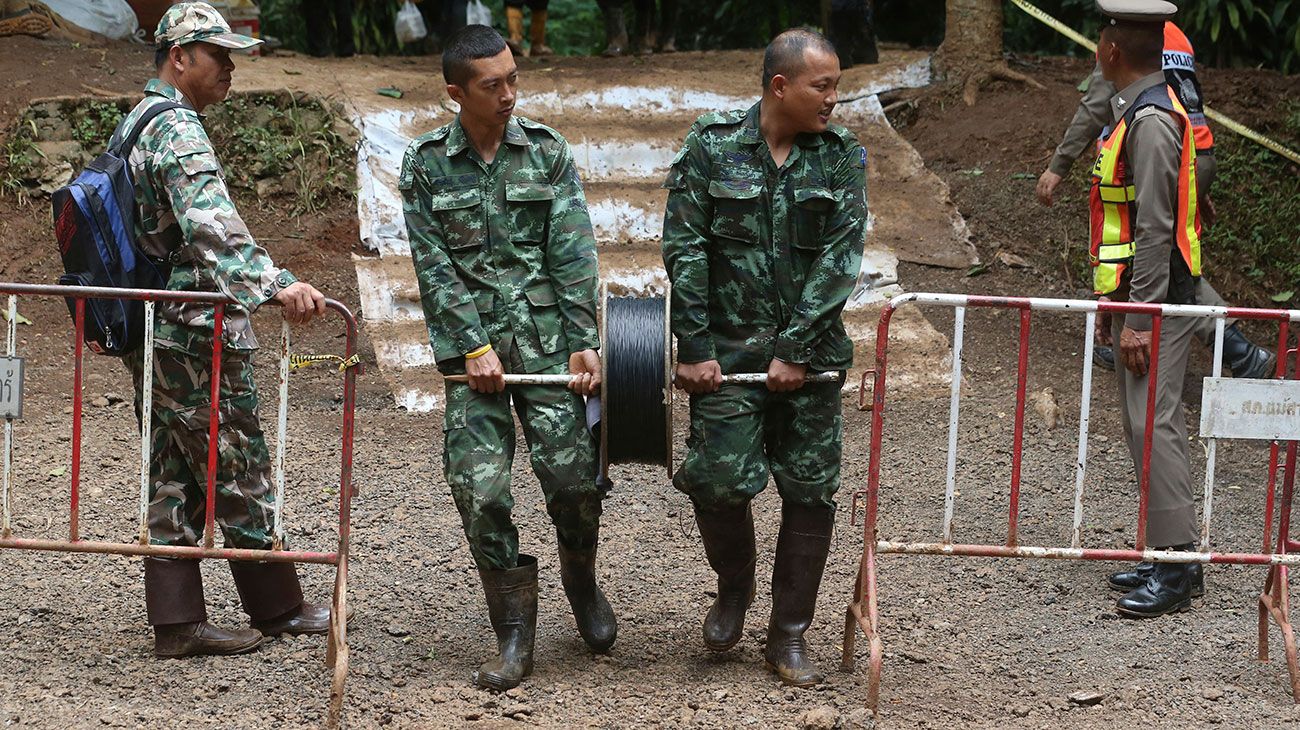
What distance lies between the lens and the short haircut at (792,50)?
4.50 meters

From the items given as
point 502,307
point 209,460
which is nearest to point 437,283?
point 502,307

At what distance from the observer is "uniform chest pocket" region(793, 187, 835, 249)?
15.1ft

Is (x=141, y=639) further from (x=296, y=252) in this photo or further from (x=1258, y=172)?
(x=1258, y=172)

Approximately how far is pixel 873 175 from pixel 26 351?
5.89 m

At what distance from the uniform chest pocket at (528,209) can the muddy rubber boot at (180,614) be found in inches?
63.8

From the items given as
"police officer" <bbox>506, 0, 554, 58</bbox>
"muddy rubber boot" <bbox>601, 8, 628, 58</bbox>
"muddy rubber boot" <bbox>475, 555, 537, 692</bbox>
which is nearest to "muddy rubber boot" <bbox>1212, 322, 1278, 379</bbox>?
"muddy rubber boot" <bbox>475, 555, 537, 692</bbox>

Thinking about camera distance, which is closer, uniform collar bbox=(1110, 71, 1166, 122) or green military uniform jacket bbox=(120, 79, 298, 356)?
green military uniform jacket bbox=(120, 79, 298, 356)

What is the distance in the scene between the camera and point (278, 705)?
456 centimetres

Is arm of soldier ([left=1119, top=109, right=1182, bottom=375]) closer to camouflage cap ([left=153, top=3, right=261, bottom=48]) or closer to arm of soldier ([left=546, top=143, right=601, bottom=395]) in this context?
arm of soldier ([left=546, top=143, right=601, bottom=395])

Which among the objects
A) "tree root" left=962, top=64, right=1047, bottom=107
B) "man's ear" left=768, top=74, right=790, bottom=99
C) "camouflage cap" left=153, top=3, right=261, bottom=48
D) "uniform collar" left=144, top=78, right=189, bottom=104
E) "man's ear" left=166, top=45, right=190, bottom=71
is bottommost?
"uniform collar" left=144, top=78, right=189, bottom=104

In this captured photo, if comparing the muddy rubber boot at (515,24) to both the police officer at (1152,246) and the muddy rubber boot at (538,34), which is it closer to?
the muddy rubber boot at (538,34)

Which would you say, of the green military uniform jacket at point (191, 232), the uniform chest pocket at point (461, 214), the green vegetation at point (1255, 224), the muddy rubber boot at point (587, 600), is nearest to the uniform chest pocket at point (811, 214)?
the uniform chest pocket at point (461, 214)

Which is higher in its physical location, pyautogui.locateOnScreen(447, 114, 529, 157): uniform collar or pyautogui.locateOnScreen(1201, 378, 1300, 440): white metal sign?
pyautogui.locateOnScreen(447, 114, 529, 157): uniform collar

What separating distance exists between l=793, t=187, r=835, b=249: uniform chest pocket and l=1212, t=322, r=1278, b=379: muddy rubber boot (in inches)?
150
